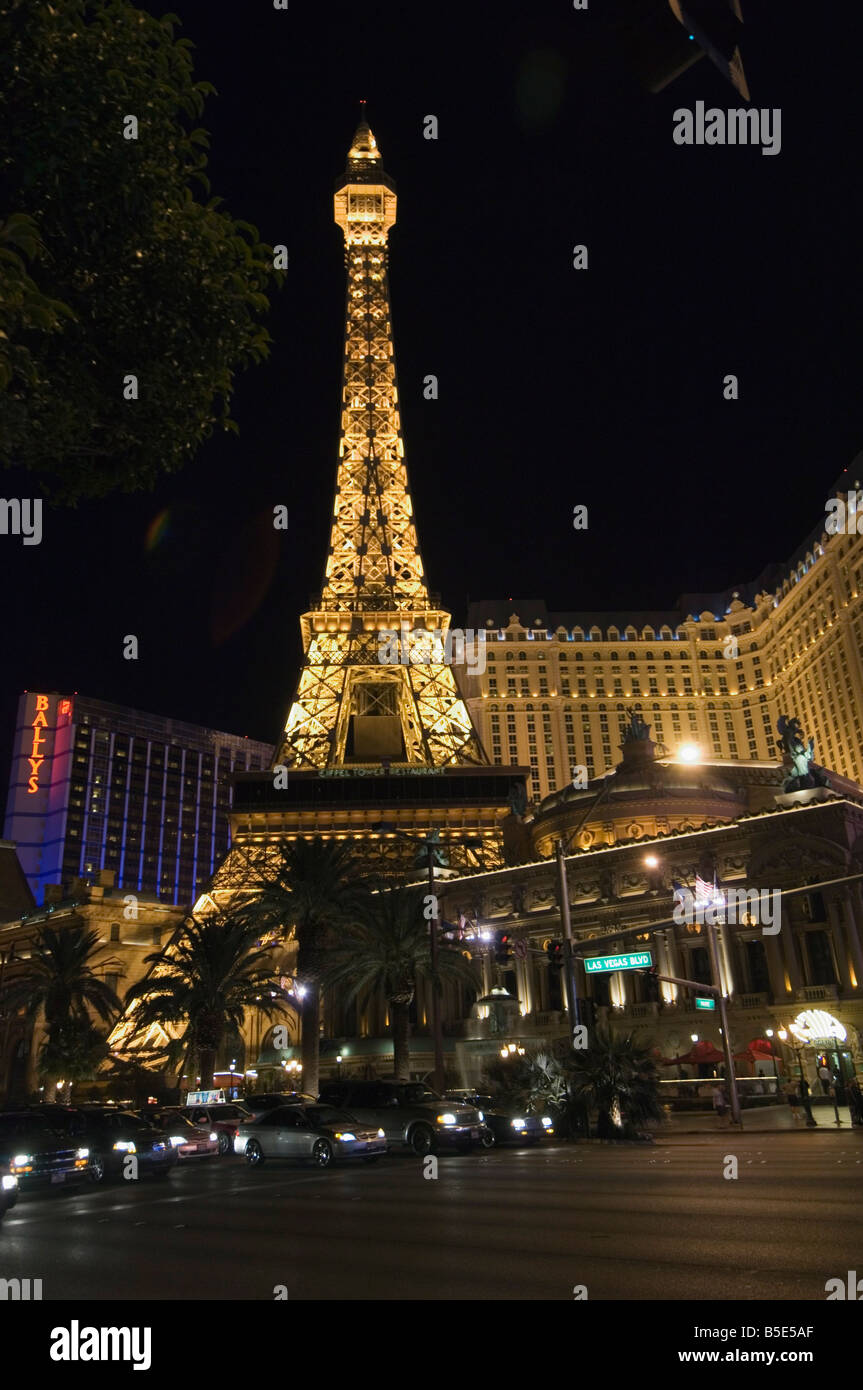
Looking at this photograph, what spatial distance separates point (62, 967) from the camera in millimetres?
51062

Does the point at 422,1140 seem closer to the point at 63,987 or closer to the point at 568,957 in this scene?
the point at 568,957

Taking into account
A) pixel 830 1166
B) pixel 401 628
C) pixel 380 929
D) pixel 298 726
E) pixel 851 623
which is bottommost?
pixel 830 1166

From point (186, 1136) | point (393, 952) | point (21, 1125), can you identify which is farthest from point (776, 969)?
point (21, 1125)

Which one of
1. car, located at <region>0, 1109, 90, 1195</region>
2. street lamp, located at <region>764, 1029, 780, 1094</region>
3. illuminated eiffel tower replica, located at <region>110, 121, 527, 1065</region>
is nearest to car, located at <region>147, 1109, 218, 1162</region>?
car, located at <region>0, 1109, 90, 1195</region>

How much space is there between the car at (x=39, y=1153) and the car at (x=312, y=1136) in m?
4.40

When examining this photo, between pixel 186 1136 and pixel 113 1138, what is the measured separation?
3.63 meters

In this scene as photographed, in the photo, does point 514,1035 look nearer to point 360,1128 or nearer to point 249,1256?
point 360,1128

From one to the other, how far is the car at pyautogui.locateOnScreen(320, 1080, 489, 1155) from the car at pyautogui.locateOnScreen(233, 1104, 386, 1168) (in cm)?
111

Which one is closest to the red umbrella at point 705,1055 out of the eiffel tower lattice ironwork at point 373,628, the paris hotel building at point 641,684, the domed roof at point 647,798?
the domed roof at point 647,798

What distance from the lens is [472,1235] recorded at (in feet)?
36.3

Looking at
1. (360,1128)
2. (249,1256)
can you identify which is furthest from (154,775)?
(249,1256)

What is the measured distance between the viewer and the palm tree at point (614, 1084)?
1047 inches

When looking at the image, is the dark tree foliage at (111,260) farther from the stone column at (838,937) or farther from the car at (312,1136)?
the stone column at (838,937)

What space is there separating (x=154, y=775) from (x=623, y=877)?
446 feet
